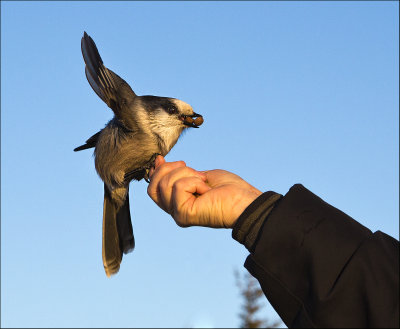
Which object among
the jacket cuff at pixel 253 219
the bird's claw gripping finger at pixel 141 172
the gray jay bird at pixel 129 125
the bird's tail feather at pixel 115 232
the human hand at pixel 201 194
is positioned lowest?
the jacket cuff at pixel 253 219

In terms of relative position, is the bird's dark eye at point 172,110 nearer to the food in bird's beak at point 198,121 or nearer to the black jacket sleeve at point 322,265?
the food in bird's beak at point 198,121

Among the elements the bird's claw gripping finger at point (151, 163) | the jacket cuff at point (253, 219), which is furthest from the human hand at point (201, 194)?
the bird's claw gripping finger at point (151, 163)

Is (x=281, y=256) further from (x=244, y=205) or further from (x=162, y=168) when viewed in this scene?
(x=162, y=168)

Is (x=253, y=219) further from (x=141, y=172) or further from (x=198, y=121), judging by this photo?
(x=141, y=172)

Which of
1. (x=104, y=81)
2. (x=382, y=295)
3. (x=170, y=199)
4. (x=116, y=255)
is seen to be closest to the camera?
(x=382, y=295)

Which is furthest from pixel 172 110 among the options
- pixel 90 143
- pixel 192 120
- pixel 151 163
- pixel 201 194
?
pixel 201 194

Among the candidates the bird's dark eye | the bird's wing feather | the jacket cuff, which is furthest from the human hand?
the bird's wing feather

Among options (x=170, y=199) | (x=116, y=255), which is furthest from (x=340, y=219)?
(x=116, y=255)
